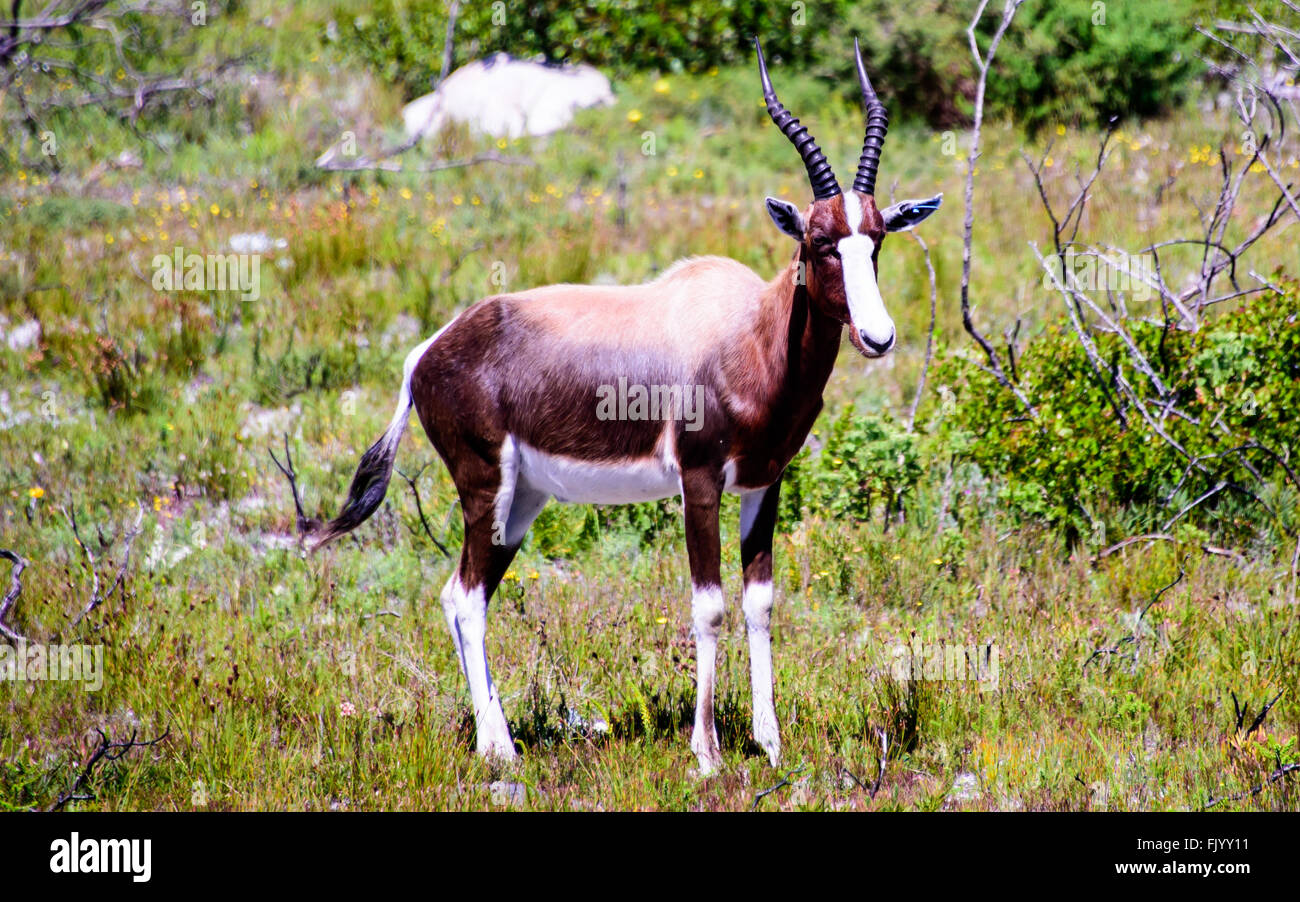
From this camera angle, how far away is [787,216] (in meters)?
4.89

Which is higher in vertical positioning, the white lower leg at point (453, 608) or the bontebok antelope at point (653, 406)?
the bontebok antelope at point (653, 406)

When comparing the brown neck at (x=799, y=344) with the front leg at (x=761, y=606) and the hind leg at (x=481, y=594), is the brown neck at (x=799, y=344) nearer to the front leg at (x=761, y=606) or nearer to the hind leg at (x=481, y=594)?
the front leg at (x=761, y=606)

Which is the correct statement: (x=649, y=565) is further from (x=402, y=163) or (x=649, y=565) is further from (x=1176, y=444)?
(x=402, y=163)

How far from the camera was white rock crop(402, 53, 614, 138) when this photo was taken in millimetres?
14586

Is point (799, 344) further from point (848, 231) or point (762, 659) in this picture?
point (762, 659)

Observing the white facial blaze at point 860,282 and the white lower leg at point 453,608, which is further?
the white lower leg at point 453,608

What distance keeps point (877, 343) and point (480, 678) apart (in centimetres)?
237

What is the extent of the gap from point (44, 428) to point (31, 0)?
34.2ft

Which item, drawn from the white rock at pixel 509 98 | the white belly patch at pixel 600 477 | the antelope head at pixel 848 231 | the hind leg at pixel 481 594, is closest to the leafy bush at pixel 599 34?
the white rock at pixel 509 98

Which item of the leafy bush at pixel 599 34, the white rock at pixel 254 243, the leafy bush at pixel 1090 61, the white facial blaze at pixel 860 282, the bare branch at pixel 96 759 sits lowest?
the bare branch at pixel 96 759

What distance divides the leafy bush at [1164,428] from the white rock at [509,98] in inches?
332

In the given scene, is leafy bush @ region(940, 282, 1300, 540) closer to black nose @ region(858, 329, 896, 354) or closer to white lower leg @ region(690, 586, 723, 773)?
white lower leg @ region(690, 586, 723, 773)

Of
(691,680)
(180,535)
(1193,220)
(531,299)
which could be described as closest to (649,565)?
(691,680)

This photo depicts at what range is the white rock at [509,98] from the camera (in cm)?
1459
